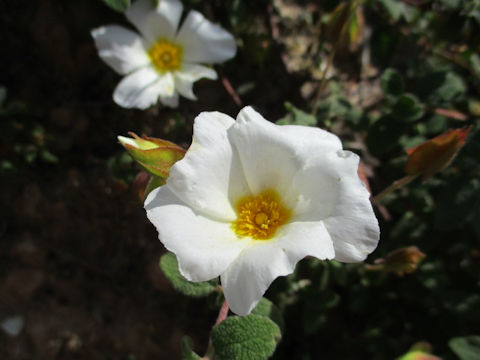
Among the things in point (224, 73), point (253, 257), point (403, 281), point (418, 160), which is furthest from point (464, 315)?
point (224, 73)

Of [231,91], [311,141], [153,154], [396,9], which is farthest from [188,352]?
[396,9]

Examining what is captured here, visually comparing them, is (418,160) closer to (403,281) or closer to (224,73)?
(403,281)

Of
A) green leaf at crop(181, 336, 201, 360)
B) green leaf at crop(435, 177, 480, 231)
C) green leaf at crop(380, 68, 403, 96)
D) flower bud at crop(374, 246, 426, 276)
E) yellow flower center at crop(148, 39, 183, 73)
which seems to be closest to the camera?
green leaf at crop(181, 336, 201, 360)

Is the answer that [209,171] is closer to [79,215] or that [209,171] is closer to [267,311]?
[267,311]

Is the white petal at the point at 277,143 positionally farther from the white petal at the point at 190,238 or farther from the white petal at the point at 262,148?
the white petal at the point at 190,238

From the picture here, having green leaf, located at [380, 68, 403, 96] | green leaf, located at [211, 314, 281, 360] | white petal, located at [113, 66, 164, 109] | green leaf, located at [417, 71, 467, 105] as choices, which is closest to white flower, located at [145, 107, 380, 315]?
green leaf, located at [211, 314, 281, 360]

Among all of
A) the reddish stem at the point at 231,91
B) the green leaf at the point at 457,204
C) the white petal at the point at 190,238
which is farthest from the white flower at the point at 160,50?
the green leaf at the point at 457,204

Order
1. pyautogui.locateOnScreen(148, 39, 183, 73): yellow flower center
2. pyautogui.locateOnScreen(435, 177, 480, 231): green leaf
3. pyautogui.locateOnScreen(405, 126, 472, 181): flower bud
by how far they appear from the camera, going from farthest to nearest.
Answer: pyautogui.locateOnScreen(148, 39, 183, 73): yellow flower center → pyautogui.locateOnScreen(435, 177, 480, 231): green leaf → pyautogui.locateOnScreen(405, 126, 472, 181): flower bud

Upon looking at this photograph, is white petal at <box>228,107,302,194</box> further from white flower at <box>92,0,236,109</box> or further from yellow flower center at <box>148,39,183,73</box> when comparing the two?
yellow flower center at <box>148,39,183,73</box>
